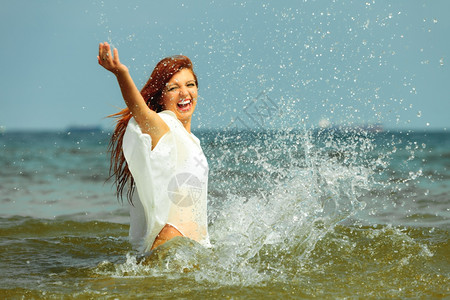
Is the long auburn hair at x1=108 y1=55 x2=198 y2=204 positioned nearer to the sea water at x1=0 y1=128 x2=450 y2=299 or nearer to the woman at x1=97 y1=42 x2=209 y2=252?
the woman at x1=97 y1=42 x2=209 y2=252

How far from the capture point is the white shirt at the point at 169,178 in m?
3.75

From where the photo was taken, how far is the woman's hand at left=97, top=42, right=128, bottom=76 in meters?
3.35

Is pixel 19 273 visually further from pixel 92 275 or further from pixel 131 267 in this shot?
pixel 131 267

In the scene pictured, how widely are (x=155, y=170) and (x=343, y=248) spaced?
5.98 ft

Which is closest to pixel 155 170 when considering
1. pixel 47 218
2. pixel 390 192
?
pixel 47 218

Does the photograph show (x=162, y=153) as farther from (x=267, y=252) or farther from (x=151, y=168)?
(x=267, y=252)

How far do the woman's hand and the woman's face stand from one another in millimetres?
745

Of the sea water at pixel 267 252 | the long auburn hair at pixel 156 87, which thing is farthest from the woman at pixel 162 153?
the sea water at pixel 267 252

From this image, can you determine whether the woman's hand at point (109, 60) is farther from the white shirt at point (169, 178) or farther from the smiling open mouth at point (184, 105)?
the smiling open mouth at point (184, 105)

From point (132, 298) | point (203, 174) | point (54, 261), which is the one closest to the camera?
point (132, 298)

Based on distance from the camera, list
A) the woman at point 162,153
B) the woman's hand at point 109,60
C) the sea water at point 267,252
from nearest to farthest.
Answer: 1. the woman's hand at point 109,60
2. the sea water at point 267,252
3. the woman at point 162,153

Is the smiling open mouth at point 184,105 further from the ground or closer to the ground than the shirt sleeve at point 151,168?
further from the ground

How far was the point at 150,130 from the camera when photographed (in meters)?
3.72

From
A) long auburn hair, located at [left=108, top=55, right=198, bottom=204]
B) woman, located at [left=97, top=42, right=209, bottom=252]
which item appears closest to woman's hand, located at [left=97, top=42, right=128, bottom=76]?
woman, located at [left=97, top=42, right=209, bottom=252]
